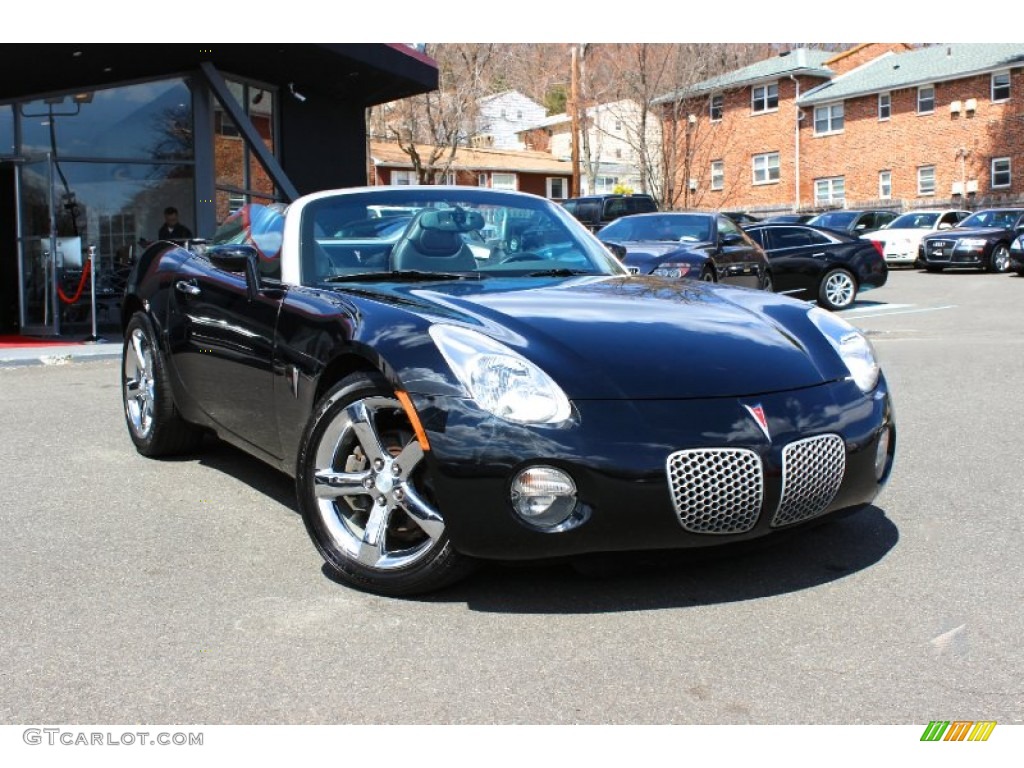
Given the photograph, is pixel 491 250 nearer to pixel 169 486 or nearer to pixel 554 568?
pixel 554 568

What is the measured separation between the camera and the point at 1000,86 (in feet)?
142

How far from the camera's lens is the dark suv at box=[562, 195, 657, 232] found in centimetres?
2528

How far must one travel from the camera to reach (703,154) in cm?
5284

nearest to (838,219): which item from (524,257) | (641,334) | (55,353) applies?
(55,353)

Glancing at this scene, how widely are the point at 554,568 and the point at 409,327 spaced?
99 cm

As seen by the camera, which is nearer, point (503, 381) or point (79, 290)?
point (503, 381)

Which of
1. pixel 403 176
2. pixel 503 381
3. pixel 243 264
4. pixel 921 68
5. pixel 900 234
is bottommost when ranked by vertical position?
pixel 503 381

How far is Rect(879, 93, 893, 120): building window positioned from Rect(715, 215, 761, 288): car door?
34967 millimetres

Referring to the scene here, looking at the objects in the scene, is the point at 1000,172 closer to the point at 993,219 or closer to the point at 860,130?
the point at 860,130

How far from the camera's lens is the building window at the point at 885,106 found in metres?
47.5

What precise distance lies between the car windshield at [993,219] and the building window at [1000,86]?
15438 millimetres

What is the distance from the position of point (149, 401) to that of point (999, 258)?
84.2 ft

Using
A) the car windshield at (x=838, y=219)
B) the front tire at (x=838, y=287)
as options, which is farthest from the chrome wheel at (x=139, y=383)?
the car windshield at (x=838, y=219)
